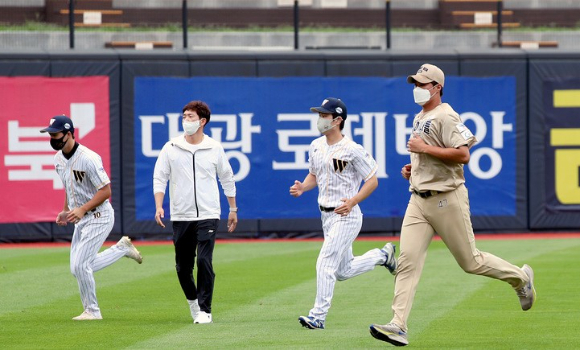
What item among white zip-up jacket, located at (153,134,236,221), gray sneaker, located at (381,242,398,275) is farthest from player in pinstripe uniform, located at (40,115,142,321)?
gray sneaker, located at (381,242,398,275)

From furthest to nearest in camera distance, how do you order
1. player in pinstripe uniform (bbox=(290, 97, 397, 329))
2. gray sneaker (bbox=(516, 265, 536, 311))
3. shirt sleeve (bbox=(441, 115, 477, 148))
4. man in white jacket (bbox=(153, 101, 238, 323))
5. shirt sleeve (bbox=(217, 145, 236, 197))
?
shirt sleeve (bbox=(217, 145, 236, 197))
man in white jacket (bbox=(153, 101, 238, 323))
player in pinstripe uniform (bbox=(290, 97, 397, 329))
gray sneaker (bbox=(516, 265, 536, 311))
shirt sleeve (bbox=(441, 115, 477, 148))

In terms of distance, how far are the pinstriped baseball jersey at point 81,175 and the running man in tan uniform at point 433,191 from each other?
3.25m

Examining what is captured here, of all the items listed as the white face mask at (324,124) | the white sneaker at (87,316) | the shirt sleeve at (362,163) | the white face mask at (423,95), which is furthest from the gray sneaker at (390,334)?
the white sneaker at (87,316)

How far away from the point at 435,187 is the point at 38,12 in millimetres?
16527

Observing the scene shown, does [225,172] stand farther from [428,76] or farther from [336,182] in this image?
[428,76]

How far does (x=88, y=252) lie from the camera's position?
1049 centimetres

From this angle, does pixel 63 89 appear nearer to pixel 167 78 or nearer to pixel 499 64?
pixel 167 78

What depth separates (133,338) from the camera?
896cm

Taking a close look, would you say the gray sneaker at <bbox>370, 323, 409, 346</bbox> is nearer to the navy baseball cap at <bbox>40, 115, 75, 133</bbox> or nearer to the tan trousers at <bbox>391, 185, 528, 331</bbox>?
the tan trousers at <bbox>391, 185, 528, 331</bbox>

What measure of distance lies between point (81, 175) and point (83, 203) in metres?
0.32

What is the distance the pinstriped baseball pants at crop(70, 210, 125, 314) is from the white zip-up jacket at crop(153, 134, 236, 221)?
2.61 feet

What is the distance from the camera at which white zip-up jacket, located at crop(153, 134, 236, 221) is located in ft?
33.1

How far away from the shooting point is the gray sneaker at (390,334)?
805 cm

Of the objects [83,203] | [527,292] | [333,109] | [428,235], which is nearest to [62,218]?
[83,203]
